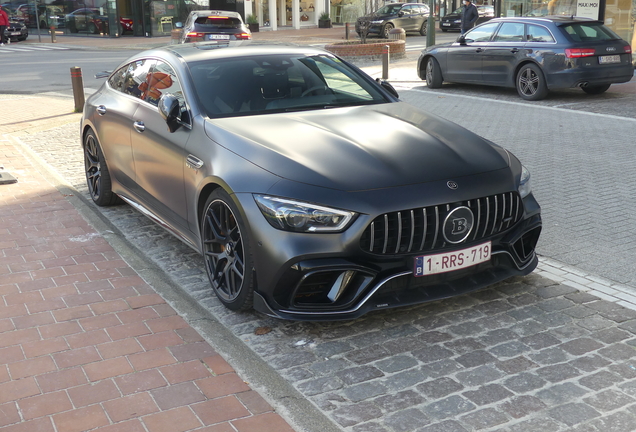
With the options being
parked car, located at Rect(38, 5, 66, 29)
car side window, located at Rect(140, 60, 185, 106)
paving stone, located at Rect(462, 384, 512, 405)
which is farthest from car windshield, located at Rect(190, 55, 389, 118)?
parked car, located at Rect(38, 5, 66, 29)

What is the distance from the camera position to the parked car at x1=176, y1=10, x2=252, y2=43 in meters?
22.8

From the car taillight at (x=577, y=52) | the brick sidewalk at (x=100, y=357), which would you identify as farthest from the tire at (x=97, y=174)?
the car taillight at (x=577, y=52)

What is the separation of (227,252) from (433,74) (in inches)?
485

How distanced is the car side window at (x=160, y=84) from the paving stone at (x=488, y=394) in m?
2.90

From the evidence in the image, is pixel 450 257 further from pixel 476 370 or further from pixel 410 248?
pixel 476 370

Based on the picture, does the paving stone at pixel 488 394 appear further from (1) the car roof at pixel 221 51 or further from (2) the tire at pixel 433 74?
(2) the tire at pixel 433 74

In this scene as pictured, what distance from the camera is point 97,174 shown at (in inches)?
276

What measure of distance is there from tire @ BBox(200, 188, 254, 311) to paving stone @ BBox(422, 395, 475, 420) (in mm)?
1340

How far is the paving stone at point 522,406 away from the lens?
335 cm

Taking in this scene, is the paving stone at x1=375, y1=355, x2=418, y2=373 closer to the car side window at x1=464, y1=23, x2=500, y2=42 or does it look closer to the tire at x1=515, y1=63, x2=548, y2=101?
the tire at x1=515, y1=63, x2=548, y2=101

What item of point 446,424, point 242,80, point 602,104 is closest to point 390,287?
point 446,424

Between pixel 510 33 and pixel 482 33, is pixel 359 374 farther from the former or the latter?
pixel 482 33

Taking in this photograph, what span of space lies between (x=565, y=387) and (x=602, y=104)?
34.4 ft

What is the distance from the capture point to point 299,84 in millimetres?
5457
